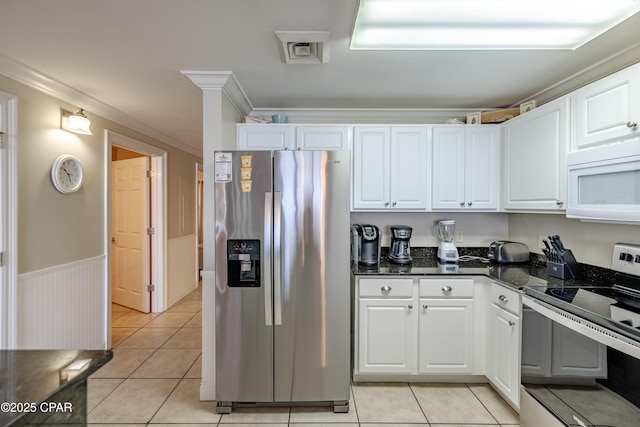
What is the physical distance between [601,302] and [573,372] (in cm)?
40

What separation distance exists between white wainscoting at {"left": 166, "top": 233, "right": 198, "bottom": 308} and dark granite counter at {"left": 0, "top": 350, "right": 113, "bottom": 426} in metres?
3.45

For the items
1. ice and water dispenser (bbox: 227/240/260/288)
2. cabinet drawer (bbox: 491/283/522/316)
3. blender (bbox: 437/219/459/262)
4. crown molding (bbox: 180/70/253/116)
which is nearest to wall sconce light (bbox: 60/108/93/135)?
crown molding (bbox: 180/70/253/116)

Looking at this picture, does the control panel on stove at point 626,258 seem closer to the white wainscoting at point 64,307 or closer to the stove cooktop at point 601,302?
the stove cooktop at point 601,302

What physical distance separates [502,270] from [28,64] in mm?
3640

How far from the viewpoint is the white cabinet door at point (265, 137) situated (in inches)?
101

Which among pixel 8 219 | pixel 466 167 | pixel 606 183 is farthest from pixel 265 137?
pixel 606 183

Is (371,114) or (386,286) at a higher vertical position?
(371,114)

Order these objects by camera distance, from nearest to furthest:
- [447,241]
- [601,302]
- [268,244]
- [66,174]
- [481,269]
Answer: [601,302] → [268,244] → [481,269] → [66,174] → [447,241]

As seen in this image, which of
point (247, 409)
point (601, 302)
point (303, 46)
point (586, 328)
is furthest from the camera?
point (247, 409)

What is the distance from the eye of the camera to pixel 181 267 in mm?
4547

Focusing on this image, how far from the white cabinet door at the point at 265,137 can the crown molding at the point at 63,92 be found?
4.35 feet

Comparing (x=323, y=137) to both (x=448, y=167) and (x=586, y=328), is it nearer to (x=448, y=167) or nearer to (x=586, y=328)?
(x=448, y=167)

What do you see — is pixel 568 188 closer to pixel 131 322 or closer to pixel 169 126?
pixel 169 126

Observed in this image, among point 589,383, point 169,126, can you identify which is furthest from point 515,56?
point 169,126
